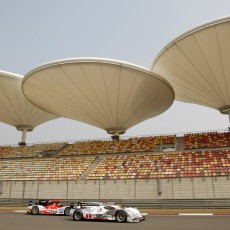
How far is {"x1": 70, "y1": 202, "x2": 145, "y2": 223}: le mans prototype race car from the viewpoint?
12836 millimetres

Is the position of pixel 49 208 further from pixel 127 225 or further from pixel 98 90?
pixel 98 90

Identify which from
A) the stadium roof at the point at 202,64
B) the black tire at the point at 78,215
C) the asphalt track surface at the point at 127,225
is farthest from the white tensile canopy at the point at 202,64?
the black tire at the point at 78,215

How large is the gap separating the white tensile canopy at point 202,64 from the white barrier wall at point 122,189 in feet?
32.8

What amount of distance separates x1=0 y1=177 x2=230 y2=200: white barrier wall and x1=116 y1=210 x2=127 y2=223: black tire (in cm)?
817

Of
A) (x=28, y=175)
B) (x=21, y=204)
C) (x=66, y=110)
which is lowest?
(x=21, y=204)

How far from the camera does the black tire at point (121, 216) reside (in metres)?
12.8

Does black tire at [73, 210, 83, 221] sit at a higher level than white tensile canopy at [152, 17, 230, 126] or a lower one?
lower

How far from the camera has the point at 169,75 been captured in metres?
28.2

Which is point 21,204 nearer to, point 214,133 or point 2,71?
point 2,71

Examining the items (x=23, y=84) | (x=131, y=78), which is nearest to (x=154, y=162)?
(x=131, y=78)

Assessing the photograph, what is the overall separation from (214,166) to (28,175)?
17630mm

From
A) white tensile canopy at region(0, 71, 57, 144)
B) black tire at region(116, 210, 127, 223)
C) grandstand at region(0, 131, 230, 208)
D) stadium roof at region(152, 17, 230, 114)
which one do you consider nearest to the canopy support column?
white tensile canopy at region(0, 71, 57, 144)

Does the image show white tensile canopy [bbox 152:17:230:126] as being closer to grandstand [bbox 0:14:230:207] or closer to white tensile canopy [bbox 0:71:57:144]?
grandstand [bbox 0:14:230:207]

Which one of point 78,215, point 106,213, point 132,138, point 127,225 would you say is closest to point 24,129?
point 132,138
